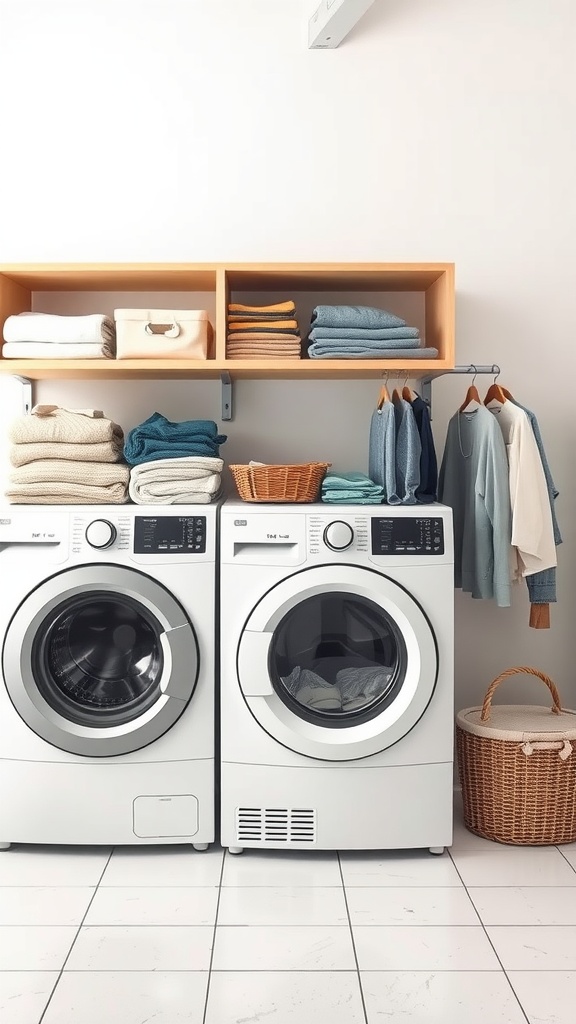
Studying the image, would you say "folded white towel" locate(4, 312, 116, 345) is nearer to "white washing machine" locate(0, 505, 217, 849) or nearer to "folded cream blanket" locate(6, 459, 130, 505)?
"folded cream blanket" locate(6, 459, 130, 505)

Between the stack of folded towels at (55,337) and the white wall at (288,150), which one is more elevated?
the white wall at (288,150)

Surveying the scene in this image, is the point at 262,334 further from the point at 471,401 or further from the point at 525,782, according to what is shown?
the point at 525,782

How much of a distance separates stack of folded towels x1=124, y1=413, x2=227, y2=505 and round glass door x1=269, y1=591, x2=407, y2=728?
1.43 feet

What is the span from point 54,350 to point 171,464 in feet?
1.55

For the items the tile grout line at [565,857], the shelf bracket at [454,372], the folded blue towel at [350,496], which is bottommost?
the tile grout line at [565,857]

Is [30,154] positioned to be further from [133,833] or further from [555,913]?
[555,913]

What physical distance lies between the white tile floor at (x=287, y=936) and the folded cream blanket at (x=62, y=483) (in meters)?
0.98

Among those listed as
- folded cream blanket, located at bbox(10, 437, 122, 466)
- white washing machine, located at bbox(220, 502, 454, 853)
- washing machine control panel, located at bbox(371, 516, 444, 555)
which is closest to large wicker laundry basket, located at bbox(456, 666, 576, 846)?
white washing machine, located at bbox(220, 502, 454, 853)

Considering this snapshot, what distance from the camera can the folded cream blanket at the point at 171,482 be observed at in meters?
2.57

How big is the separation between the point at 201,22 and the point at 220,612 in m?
1.90

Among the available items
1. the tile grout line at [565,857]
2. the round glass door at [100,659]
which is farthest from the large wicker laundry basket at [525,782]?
the round glass door at [100,659]

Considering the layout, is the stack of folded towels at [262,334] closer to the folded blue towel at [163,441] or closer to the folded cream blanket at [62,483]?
the folded blue towel at [163,441]

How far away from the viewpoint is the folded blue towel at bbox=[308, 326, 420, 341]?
263 cm

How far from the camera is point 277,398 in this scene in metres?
3.01
